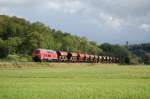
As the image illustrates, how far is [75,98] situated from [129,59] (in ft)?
512

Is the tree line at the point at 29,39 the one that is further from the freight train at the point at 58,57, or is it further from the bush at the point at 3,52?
the freight train at the point at 58,57

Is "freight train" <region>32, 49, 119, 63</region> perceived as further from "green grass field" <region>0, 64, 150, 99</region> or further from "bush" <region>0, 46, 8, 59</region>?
"green grass field" <region>0, 64, 150, 99</region>

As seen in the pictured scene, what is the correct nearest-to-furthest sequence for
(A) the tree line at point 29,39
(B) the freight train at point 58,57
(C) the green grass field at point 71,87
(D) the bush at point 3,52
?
1. (C) the green grass field at point 71,87
2. (B) the freight train at point 58,57
3. (D) the bush at point 3,52
4. (A) the tree line at point 29,39

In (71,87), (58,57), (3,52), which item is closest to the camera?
(71,87)

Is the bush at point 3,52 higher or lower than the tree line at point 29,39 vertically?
lower

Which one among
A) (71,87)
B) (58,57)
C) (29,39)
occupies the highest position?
(29,39)

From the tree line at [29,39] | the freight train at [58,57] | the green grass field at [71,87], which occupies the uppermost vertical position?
the tree line at [29,39]

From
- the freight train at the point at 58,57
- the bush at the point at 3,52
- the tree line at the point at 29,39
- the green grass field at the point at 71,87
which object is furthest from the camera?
the tree line at the point at 29,39

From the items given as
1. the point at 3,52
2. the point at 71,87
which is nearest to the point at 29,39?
the point at 3,52

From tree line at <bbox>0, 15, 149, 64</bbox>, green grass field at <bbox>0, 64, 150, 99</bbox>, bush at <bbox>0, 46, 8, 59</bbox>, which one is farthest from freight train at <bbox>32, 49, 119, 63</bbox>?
green grass field at <bbox>0, 64, 150, 99</bbox>

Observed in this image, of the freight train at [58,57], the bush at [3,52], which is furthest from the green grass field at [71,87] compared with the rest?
the bush at [3,52]

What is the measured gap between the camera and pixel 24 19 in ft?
586

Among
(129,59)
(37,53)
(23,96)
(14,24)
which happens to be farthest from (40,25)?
(23,96)

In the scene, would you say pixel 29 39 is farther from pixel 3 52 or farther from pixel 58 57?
pixel 58 57
